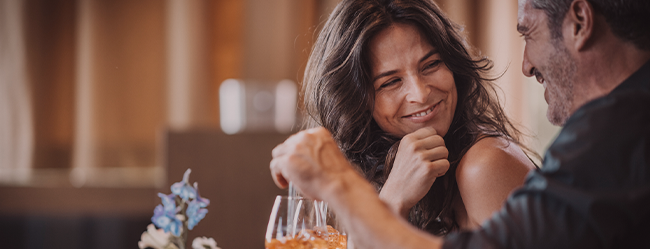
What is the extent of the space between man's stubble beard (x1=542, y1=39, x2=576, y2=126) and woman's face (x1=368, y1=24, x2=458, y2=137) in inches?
13.6

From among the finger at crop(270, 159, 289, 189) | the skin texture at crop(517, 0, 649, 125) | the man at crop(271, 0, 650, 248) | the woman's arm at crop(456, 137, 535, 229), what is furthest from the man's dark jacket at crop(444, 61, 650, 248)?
the woman's arm at crop(456, 137, 535, 229)

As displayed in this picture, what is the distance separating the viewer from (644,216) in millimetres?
567

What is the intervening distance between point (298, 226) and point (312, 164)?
0.57 ft

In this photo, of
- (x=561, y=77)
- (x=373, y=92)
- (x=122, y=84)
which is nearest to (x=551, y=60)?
(x=561, y=77)

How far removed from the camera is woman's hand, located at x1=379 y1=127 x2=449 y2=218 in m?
1.06

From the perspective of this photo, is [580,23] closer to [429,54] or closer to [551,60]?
[551,60]

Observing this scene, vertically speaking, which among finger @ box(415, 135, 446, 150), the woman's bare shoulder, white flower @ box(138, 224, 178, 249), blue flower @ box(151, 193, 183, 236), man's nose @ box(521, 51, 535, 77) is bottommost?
white flower @ box(138, 224, 178, 249)

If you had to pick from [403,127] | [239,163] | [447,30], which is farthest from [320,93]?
[239,163]

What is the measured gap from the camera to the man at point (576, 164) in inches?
21.6

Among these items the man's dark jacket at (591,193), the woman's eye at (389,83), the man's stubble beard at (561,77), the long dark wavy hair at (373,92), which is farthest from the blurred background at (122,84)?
the man's dark jacket at (591,193)

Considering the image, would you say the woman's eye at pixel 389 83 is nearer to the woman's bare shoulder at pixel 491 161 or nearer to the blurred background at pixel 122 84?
the woman's bare shoulder at pixel 491 161

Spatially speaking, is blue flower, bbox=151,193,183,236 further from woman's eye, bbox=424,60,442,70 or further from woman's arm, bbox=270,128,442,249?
woman's eye, bbox=424,60,442,70

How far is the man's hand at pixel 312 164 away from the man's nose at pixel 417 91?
1.38 feet

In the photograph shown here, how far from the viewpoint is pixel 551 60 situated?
2.59 feet
